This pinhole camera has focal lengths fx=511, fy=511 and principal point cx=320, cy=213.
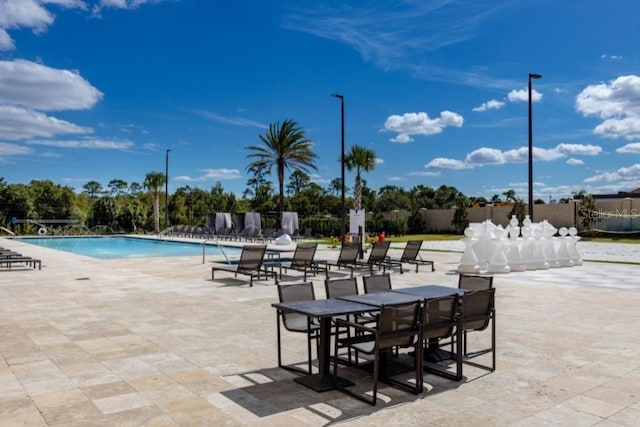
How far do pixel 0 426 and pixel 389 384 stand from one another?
3089 millimetres

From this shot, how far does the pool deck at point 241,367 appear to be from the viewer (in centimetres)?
392

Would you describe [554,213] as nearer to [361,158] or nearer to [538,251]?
[361,158]

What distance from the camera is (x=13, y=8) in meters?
20.0

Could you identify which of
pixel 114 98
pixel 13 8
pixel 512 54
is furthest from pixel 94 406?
pixel 114 98

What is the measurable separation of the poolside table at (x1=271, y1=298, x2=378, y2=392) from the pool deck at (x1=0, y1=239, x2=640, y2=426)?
12 centimetres

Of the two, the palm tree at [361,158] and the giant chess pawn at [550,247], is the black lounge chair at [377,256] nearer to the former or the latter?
the giant chess pawn at [550,247]

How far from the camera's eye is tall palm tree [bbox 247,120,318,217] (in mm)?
35531

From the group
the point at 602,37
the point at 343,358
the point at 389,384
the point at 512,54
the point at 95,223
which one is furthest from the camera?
the point at 95,223

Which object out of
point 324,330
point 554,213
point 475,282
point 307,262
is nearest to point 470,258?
point 307,262

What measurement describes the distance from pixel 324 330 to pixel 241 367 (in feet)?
3.96

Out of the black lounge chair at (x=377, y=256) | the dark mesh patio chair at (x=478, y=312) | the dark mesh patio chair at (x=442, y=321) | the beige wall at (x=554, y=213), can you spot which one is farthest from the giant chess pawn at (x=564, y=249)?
the beige wall at (x=554, y=213)

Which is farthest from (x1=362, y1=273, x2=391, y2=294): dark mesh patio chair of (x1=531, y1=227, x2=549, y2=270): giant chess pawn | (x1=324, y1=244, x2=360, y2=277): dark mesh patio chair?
(x1=531, y1=227, x2=549, y2=270): giant chess pawn

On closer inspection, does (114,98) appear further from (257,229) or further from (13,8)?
(13,8)

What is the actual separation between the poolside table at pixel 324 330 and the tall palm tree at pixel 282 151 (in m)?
30.7
